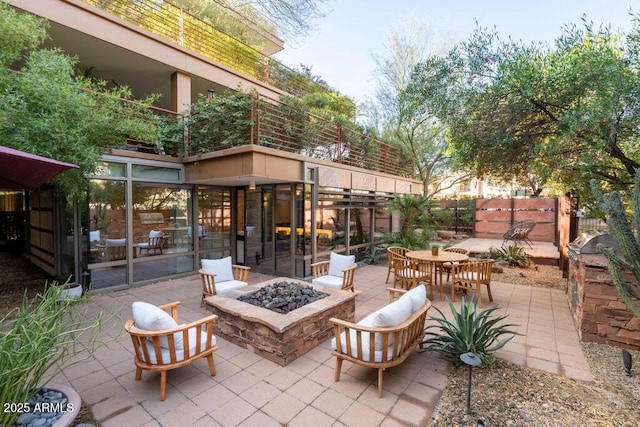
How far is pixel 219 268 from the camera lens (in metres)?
5.25

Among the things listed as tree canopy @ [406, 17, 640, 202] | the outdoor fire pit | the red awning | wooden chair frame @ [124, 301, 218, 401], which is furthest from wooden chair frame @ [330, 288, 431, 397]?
tree canopy @ [406, 17, 640, 202]

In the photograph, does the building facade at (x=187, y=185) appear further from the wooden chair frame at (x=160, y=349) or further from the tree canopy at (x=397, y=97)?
the tree canopy at (x=397, y=97)

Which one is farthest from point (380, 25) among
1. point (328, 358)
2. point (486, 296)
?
point (328, 358)

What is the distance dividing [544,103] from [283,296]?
5.35 metres

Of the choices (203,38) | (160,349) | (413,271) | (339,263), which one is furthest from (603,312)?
(203,38)

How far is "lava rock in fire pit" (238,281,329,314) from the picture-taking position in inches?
152

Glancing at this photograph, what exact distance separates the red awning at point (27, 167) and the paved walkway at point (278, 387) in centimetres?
149

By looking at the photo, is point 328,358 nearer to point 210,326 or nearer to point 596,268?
point 210,326

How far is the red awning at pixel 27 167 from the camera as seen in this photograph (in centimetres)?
233

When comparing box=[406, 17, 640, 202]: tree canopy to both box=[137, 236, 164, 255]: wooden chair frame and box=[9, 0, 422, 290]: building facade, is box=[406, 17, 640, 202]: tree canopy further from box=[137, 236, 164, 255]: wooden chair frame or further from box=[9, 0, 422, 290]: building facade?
box=[137, 236, 164, 255]: wooden chair frame

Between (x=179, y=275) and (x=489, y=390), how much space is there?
6774 mm

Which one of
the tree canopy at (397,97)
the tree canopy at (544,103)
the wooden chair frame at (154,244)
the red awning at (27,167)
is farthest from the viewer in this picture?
the tree canopy at (397,97)

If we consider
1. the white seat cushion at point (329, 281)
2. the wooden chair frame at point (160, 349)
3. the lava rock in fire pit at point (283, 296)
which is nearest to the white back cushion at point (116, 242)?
the lava rock in fire pit at point (283, 296)

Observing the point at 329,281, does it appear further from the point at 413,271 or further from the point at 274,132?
the point at 274,132
